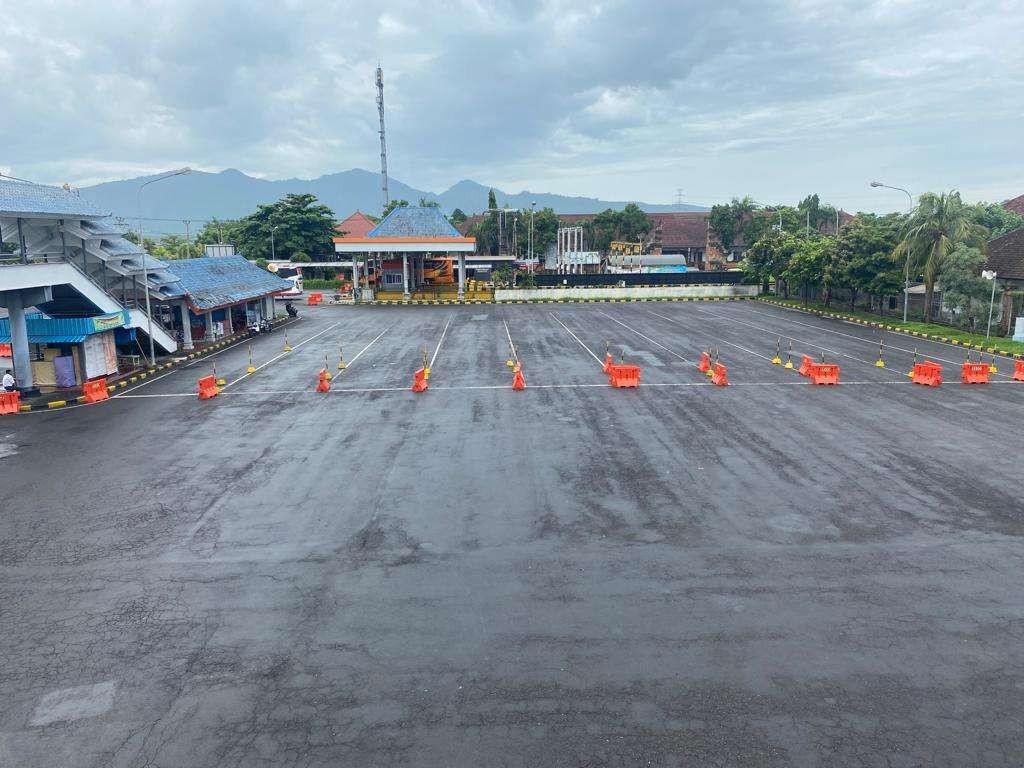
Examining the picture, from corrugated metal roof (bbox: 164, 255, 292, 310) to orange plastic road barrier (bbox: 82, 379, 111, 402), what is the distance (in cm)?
1085

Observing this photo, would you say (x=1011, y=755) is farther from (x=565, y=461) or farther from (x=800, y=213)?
(x=800, y=213)

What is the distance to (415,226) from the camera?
66.7 metres

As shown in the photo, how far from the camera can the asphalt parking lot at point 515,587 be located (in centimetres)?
804

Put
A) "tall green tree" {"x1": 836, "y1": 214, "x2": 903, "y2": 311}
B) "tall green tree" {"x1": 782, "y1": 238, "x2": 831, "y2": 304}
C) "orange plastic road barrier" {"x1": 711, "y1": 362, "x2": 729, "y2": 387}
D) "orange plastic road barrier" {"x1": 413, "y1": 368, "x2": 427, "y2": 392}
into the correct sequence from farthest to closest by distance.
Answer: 1. "tall green tree" {"x1": 782, "y1": 238, "x2": 831, "y2": 304}
2. "tall green tree" {"x1": 836, "y1": 214, "x2": 903, "y2": 311}
3. "orange plastic road barrier" {"x1": 711, "y1": 362, "x2": 729, "y2": 387}
4. "orange plastic road barrier" {"x1": 413, "y1": 368, "x2": 427, "y2": 392}

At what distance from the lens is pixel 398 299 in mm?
67000

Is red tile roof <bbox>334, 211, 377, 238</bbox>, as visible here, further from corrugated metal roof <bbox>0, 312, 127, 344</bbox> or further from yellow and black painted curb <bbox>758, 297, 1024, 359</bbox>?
corrugated metal roof <bbox>0, 312, 127, 344</bbox>

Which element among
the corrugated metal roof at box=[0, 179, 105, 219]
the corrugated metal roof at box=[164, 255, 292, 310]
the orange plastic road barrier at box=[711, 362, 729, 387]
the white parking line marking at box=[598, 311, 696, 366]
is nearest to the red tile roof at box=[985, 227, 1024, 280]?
the white parking line marking at box=[598, 311, 696, 366]

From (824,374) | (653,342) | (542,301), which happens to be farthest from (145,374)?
(542,301)

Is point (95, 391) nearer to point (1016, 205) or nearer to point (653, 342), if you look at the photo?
point (653, 342)

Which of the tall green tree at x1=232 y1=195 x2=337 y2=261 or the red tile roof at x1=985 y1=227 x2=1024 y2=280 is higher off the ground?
the tall green tree at x1=232 y1=195 x2=337 y2=261

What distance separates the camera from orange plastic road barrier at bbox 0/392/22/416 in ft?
78.9

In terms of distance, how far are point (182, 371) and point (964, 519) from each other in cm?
3079

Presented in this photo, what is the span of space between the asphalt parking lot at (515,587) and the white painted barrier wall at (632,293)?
149ft

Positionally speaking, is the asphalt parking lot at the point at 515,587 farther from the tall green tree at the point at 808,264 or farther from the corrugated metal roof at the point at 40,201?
the tall green tree at the point at 808,264
